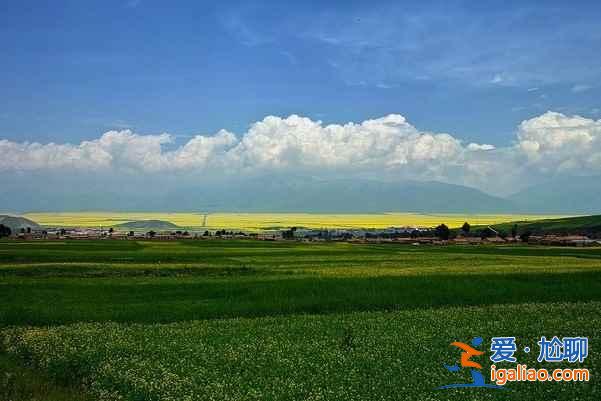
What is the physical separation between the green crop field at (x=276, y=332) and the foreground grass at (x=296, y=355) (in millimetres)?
56

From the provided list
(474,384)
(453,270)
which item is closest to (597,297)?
(453,270)

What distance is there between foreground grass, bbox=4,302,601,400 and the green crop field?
0.06 metres

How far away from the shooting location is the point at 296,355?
15.9 metres

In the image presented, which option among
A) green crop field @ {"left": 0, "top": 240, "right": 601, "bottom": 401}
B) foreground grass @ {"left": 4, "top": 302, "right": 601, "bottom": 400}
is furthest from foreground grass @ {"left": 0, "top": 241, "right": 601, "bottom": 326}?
foreground grass @ {"left": 4, "top": 302, "right": 601, "bottom": 400}

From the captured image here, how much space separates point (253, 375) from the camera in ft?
46.3

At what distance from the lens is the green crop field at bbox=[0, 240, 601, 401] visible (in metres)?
13.2

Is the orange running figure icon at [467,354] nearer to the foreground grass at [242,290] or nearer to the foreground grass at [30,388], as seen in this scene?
the foreground grass at [30,388]

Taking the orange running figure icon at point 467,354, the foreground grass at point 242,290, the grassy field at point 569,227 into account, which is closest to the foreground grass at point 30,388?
the foreground grass at point 242,290

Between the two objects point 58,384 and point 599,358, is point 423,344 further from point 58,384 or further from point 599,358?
point 58,384

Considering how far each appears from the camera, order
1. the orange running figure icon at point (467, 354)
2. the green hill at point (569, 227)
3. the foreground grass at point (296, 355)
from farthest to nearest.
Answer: the green hill at point (569, 227), the orange running figure icon at point (467, 354), the foreground grass at point (296, 355)

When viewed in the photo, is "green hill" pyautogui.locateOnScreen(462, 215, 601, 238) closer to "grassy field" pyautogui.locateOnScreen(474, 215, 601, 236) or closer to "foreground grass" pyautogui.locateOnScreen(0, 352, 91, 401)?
"grassy field" pyautogui.locateOnScreen(474, 215, 601, 236)

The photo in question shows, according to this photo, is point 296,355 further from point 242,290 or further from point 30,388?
point 242,290

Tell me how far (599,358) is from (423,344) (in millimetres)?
4863

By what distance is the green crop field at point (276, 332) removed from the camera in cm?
1322
